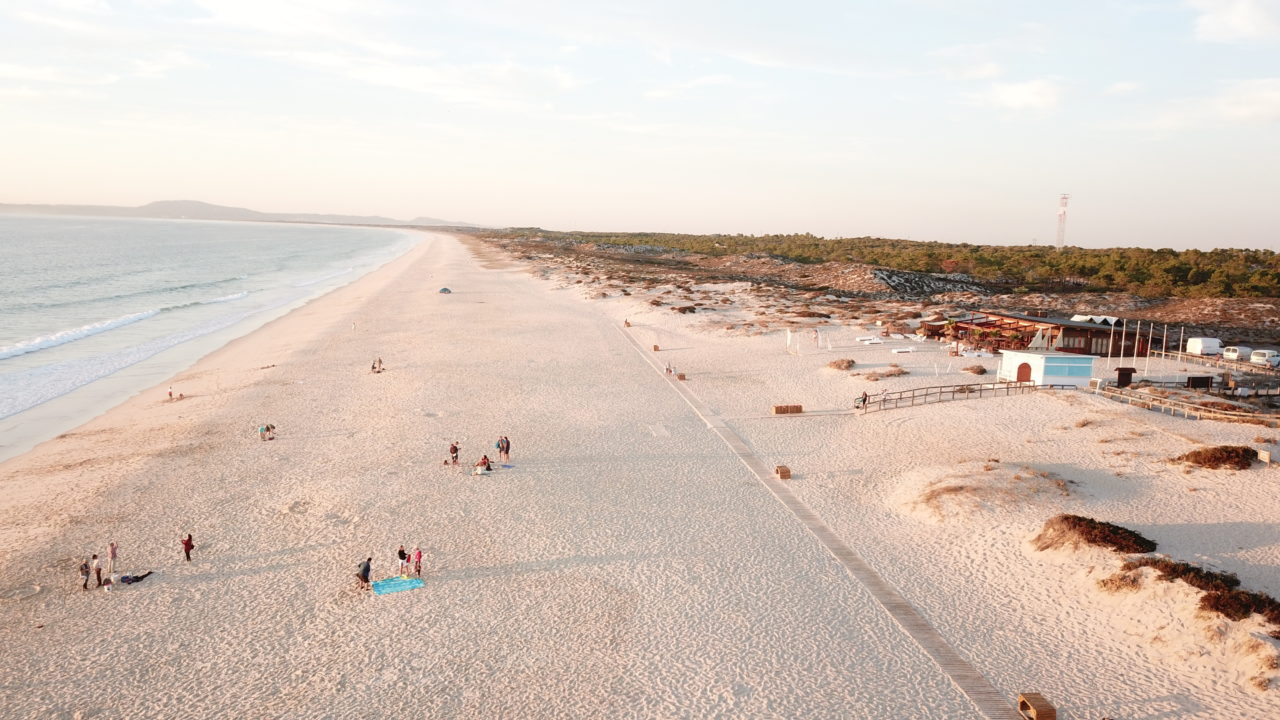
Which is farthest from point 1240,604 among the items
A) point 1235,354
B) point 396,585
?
point 1235,354

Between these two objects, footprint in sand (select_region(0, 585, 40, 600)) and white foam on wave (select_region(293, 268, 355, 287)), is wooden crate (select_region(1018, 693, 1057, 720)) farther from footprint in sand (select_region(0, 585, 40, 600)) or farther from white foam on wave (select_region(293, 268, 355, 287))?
white foam on wave (select_region(293, 268, 355, 287))

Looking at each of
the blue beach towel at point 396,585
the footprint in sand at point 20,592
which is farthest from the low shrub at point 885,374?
the footprint in sand at point 20,592

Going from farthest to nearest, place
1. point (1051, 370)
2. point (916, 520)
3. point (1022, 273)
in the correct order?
point (1022, 273)
point (1051, 370)
point (916, 520)

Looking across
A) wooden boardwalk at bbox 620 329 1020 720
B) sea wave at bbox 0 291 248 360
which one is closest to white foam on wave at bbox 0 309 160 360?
sea wave at bbox 0 291 248 360

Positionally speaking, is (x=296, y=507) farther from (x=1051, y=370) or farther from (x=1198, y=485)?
(x=1051, y=370)

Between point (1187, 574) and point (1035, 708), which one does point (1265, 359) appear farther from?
point (1035, 708)

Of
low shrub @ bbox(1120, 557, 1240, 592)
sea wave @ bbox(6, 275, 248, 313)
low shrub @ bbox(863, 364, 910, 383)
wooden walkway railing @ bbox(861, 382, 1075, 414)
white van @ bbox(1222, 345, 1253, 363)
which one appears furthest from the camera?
sea wave @ bbox(6, 275, 248, 313)

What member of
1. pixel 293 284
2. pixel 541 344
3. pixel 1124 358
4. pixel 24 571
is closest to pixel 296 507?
pixel 24 571
